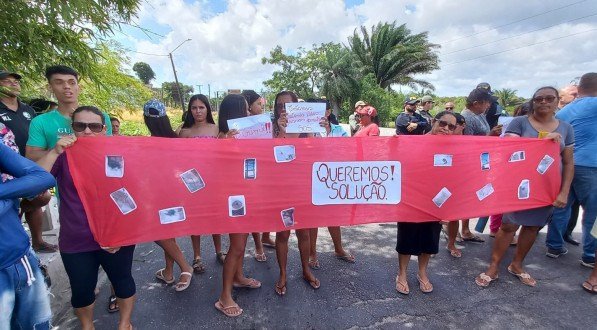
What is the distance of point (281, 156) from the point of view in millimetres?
2691

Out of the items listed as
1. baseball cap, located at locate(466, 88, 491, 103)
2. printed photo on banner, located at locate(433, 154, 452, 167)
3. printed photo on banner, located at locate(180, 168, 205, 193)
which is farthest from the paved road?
baseball cap, located at locate(466, 88, 491, 103)

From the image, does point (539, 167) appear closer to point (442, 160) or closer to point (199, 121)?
point (442, 160)

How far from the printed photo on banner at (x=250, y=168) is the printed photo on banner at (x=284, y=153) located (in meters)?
0.19

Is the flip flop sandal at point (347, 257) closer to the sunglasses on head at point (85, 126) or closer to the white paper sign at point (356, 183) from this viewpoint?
the white paper sign at point (356, 183)

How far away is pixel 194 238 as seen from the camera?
360 centimetres

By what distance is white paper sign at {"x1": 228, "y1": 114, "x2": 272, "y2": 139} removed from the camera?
2740mm

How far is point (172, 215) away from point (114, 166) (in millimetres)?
560

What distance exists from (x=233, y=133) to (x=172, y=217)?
0.85 m

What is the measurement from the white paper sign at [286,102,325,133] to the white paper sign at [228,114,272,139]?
208 millimetres

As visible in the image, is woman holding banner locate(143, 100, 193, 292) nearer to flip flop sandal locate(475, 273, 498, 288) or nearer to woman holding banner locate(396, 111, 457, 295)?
woman holding banner locate(396, 111, 457, 295)

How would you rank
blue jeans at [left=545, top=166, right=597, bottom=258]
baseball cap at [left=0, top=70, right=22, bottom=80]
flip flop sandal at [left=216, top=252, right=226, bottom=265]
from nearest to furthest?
baseball cap at [left=0, top=70, right=22, bottom=80] → blue jeans at [left=545, top=166, right=597, bottom=258] → flip flop sandal at [left=216, top=252, right=226, bottom=265]

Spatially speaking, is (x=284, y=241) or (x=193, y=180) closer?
(x=193, y=180)

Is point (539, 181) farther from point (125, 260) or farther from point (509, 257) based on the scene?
point (125, 260)

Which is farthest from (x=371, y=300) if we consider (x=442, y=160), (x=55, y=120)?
(x=55, y=120)
